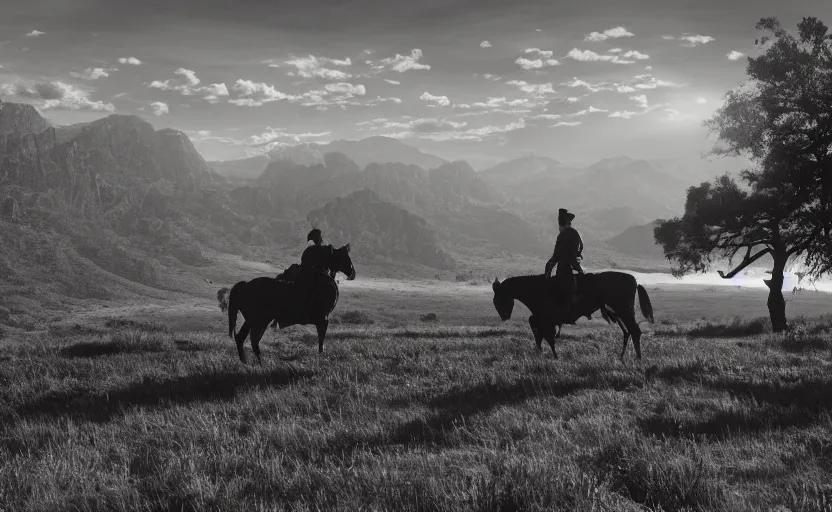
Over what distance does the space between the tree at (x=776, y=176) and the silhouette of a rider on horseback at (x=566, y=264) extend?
11.3 meters

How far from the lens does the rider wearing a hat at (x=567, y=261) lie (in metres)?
12.6

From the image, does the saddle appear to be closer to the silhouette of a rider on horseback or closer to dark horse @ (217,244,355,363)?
the silhouette of a rider on horseback

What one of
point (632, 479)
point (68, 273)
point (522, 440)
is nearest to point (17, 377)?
point (522, 440)

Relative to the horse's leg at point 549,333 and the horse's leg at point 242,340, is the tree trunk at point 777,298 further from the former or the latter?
the horse's leg at point 242,340

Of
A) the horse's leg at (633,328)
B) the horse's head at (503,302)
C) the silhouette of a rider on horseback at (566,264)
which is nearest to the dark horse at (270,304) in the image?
the horse's head at (503,302)

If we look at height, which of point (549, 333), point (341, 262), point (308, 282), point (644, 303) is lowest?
point (549, 333)

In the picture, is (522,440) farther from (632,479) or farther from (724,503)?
(724,503)

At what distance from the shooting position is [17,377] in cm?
1013

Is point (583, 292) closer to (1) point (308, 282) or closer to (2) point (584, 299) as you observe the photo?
(2) point (584, 299)

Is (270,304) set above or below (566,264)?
below

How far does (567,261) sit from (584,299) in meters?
1.22

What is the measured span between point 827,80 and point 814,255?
747 centimetres

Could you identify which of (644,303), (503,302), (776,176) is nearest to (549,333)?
(503,302)

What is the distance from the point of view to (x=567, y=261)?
12.9 m
